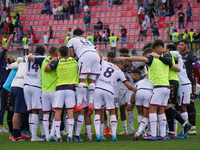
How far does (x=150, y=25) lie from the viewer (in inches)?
1112

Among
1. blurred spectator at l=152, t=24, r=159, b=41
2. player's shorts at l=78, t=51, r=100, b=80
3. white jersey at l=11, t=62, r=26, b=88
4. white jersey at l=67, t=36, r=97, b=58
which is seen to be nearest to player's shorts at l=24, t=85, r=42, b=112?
white jersey at l=11, t=62, r=26, b=88

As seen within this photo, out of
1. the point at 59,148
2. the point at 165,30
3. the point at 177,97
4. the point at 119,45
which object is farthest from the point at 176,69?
the point at 165,30

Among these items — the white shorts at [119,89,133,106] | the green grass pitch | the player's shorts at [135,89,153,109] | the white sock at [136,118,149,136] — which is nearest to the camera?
the green grass pitch

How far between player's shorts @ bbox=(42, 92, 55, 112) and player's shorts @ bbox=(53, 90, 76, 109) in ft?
0.89

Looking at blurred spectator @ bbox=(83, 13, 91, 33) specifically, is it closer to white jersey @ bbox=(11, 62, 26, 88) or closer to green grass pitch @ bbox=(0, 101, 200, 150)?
white jersey @ bbox=(11, 62, 26, 88)

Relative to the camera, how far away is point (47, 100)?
8812 millimetres

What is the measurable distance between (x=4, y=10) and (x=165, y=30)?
16.2 m

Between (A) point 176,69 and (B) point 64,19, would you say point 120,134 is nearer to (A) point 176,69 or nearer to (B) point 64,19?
(A) point 176,69

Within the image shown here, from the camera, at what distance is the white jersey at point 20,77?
916cm

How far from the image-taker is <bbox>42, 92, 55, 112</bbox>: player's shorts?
8.79m

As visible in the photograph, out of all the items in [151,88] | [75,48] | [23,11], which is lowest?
[151,88]

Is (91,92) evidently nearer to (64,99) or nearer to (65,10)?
(64,99)

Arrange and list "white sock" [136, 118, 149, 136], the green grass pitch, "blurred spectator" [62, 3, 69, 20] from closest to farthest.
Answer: the green grass pitch < "white sock" [136, 118, 149, 136] < "blurred spectator" [62, 3, 69, 20]

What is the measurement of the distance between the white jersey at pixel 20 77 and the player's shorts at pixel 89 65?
54.8 inches
